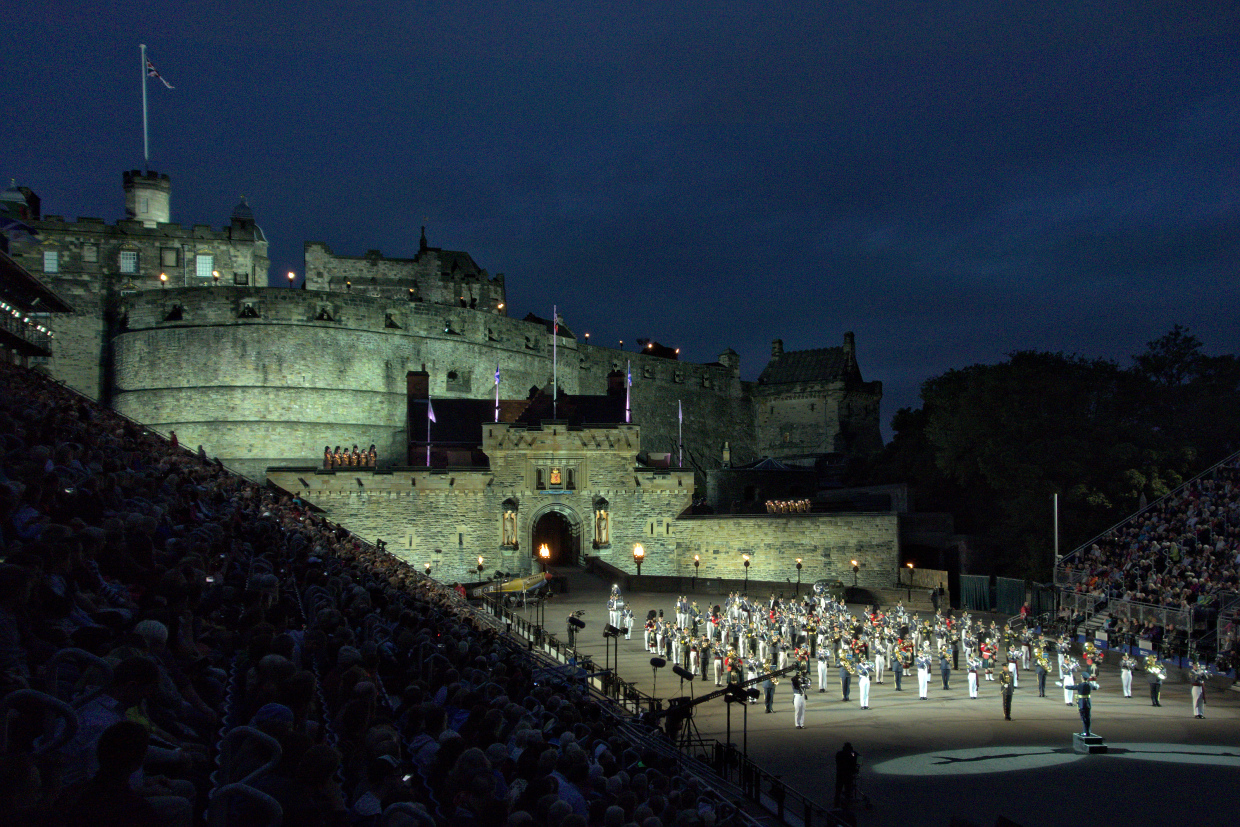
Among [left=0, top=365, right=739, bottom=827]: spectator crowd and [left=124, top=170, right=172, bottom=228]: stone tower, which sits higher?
[left=124, top=170, right=172, bottom=228]: stone tower

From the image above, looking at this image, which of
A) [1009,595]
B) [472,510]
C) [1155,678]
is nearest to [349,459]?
[472,510]

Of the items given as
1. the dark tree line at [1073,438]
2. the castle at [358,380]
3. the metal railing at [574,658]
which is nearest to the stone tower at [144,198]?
the castle at [358,380]

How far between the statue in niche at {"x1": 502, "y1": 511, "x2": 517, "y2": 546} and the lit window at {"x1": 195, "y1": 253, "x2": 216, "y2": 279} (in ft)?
69.9

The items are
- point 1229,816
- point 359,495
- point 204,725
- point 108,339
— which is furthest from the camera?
point 108,339

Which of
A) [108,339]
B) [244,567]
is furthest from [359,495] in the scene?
[244,567]

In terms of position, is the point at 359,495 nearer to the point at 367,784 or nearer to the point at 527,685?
the point at 527,685

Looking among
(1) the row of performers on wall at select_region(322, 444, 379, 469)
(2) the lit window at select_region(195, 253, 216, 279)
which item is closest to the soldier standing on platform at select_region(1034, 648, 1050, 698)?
(1) the row of performers on wall at select_region(322, 444, 379, 469)

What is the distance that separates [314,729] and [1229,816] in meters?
11.7

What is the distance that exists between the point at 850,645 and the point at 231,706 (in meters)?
17.2

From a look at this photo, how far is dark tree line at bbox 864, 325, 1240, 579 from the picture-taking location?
107ft

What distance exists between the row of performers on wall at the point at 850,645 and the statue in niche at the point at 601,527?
44.1 feet

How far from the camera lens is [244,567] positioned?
10.6 meters

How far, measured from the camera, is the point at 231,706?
16.7 feet

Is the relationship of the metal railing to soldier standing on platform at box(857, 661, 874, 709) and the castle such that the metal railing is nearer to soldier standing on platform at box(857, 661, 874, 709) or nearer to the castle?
soldier standing on platform at box(857, 661, 874, 709)
